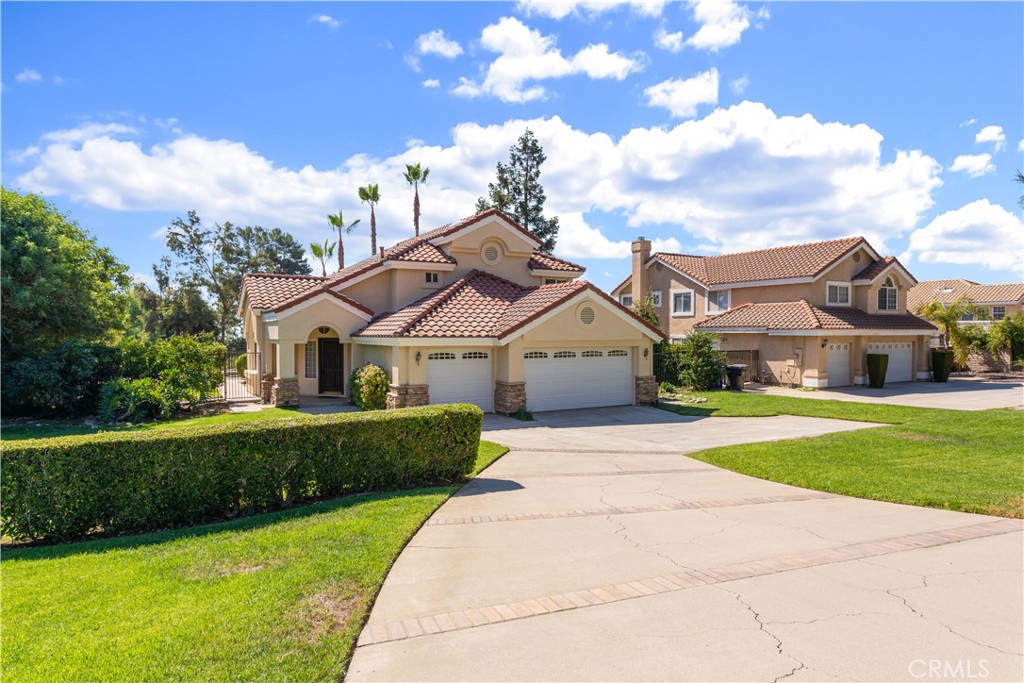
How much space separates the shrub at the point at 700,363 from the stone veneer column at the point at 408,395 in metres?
13.9

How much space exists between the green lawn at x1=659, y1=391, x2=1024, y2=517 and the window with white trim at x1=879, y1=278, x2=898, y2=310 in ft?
44.1

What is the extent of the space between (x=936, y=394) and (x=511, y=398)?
64.9ft

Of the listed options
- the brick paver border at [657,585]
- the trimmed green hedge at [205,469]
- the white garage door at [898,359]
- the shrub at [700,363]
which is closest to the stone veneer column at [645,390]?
the shrub at [700,363]

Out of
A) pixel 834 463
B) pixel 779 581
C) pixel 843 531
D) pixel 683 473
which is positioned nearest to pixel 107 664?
pixel 779 581

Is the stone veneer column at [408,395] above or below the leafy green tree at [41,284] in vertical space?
below

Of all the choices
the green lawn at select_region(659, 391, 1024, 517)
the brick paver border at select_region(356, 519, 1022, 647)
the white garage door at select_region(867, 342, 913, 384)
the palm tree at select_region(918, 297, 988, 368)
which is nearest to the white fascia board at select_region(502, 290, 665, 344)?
the green lawn at select_region(659, 391, 1024, 517)

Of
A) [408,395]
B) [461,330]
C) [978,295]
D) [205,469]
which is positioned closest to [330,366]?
[408,395]

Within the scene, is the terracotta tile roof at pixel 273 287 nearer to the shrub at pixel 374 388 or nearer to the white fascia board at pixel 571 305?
the shrub at pixel 374 388

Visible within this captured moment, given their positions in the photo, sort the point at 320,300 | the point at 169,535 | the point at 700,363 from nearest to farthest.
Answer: the point at 169,535
the point at 320,300
the point at 700,363

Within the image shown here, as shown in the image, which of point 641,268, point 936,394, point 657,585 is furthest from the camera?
point 641,268

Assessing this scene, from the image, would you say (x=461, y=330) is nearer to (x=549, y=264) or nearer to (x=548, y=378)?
(x=548, y=378)

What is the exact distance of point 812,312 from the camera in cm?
2884

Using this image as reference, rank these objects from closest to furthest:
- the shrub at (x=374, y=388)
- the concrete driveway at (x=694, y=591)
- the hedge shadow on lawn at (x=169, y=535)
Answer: the concrete driveway at (x=694, y=591)
the hedge shadow on lawn at (x=169, y=535)
the shrub at (x=374, y=388)

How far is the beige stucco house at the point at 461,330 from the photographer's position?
19.4 meters
